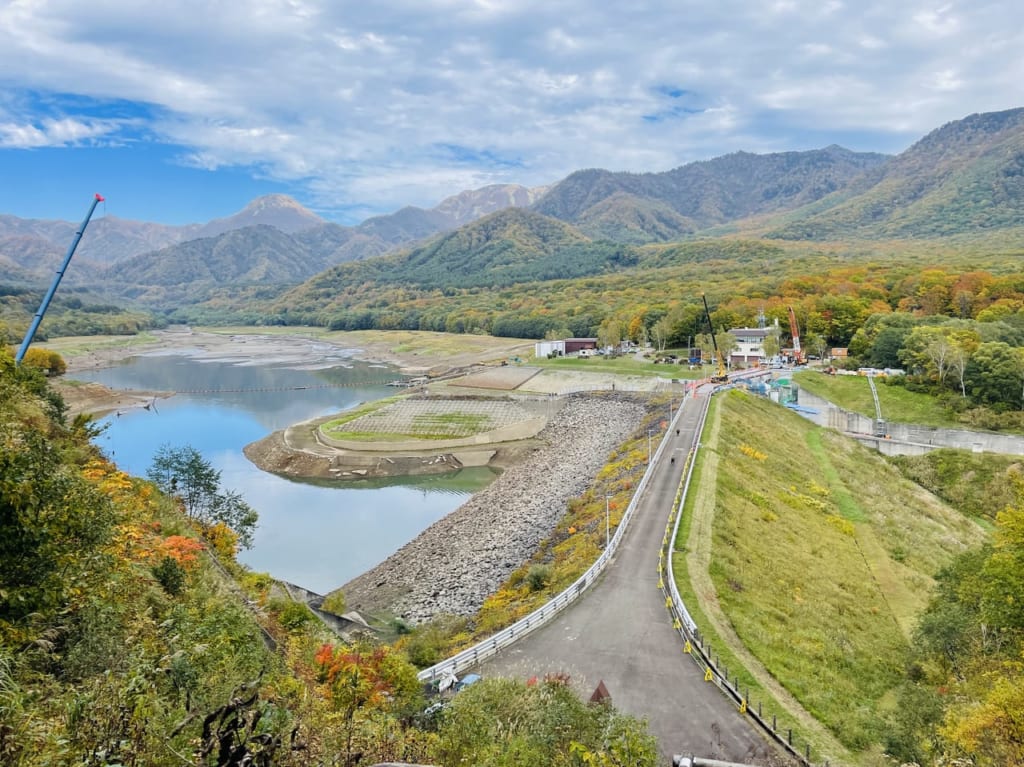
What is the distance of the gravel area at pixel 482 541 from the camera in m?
29.3

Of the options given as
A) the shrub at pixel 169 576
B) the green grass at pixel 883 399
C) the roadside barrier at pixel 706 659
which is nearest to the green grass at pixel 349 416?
the roadside barrier at pixel 706 659

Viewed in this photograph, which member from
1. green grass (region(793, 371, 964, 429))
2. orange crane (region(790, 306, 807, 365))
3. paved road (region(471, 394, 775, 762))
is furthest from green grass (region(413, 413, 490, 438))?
orange crane (region(790, 306, 807, 365))

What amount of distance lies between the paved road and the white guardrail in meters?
0.26

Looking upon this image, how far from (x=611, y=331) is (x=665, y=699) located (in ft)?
300

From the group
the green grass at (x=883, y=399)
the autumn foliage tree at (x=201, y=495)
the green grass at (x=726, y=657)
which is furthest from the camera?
the green grass at (x=883, y=399)

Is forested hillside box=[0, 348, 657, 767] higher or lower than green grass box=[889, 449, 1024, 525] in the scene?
higher

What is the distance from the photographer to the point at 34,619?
9555 millimetres

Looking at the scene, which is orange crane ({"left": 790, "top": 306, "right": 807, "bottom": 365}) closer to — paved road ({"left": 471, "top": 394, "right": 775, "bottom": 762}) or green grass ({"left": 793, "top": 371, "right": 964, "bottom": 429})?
green grass ({"left": 793, "top": 371, "right": 964, "bottom": 429})

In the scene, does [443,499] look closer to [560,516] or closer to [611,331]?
[560,516]

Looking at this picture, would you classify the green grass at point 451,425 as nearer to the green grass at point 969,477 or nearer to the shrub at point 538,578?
the shrub at point 538,578

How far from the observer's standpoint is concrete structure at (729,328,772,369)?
8481cm

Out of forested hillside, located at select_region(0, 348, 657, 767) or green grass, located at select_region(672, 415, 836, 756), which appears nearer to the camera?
forested hillside, located at select_region(0, 348, 657, 767)

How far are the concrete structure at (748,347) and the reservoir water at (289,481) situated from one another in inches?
1836

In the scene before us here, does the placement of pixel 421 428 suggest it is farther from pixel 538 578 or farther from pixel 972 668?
pixel 972 668
